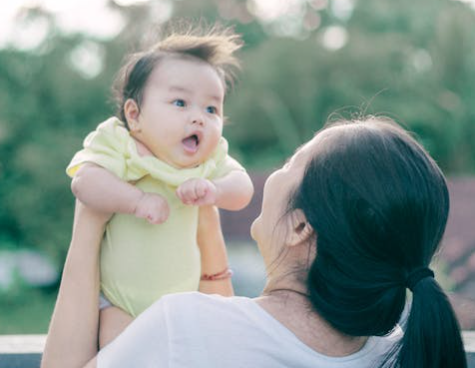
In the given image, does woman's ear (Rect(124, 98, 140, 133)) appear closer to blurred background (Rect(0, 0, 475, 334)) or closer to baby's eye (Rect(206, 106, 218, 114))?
baby's eye (Rect(206, 106, 218, 114))

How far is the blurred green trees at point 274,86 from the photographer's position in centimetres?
1136

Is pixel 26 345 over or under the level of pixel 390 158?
under

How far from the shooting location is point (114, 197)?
65.0 inches

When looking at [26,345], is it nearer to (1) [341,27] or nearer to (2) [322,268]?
(2) [322,268]

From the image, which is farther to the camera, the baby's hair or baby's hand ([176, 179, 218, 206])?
the baby's hair

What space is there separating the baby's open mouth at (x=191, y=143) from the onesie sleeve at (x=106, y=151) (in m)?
0.15

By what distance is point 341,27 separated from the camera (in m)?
20.6

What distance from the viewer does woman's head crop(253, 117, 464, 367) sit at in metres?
1.32

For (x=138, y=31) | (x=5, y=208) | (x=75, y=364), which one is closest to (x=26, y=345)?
(x=75, y=364)

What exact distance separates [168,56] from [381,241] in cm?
86

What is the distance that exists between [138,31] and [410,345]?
1514 centimetres

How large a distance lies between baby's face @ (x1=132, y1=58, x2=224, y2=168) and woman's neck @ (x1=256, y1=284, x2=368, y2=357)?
56 centimetres

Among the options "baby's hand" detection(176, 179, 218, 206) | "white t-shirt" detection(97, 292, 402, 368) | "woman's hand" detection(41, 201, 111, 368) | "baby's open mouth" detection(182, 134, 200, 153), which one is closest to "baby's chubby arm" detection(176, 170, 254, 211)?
"baby's hand" detection(176, 179, 218, 206)

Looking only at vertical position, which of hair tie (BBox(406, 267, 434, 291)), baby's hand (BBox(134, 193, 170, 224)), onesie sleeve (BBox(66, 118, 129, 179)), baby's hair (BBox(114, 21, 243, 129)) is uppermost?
baby's hair (BBox(114, 21, 243, 129))
